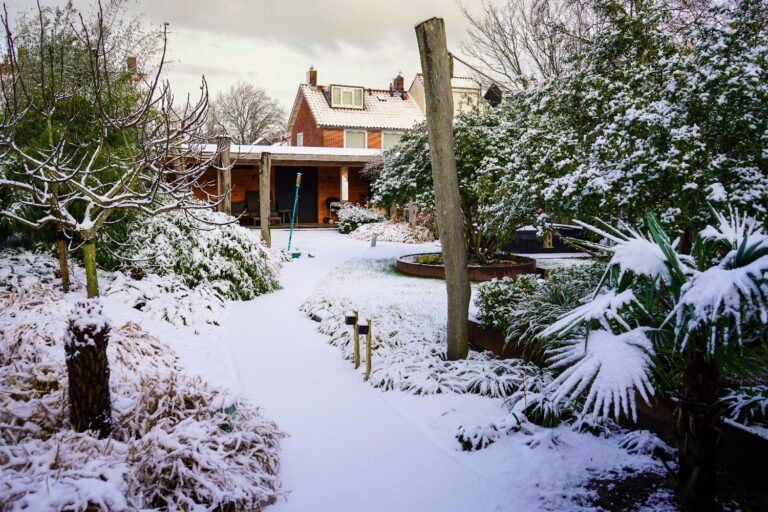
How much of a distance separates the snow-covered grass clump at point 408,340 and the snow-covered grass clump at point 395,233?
7.38 metres

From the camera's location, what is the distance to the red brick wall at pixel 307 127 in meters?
26.6

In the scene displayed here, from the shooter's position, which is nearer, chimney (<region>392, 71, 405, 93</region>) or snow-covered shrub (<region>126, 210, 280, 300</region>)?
snow-covered shrub (<region>126, 210, 280, 300</region>)

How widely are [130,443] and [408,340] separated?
11.4ft

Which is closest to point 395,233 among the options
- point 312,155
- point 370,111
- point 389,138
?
point 312,155

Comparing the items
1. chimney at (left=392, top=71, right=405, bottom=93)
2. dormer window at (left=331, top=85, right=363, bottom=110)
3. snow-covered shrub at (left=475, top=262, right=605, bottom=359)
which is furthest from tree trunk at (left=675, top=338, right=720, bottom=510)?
chimney at (left=392, top=71, right=405, bottom=93)

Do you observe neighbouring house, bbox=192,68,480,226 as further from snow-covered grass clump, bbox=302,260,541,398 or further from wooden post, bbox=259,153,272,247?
snow-covered grass clump, bbox=302,260,541,398

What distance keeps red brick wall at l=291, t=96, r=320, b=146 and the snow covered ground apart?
2138 cm

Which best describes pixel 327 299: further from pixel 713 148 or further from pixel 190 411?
pixel 713 148

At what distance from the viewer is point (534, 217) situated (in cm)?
647

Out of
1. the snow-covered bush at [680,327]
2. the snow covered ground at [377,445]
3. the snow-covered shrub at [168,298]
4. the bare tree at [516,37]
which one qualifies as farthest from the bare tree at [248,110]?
the snow-covered bush at [680,327]

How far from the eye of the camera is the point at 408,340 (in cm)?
591

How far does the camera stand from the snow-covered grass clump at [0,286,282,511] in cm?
237

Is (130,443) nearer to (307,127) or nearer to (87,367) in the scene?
(87,367)

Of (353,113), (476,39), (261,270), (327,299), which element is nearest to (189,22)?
(261,270)
